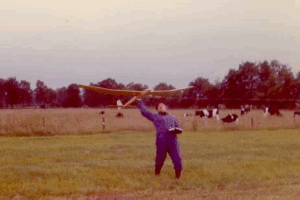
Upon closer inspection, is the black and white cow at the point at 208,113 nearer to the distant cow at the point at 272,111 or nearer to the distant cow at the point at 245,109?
the distant cow at the point at 272,111

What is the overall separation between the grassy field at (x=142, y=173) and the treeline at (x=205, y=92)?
8653 mm

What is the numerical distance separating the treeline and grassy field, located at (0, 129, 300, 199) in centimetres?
865

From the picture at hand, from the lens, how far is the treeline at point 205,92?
35188mm

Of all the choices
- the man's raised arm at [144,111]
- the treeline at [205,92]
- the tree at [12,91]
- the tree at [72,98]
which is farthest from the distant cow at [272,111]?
the man's raised arm at [144,111]

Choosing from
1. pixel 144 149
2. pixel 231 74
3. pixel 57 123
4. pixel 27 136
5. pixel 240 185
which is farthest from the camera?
pixel 231 74

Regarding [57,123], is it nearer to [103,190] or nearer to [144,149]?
[144,149]

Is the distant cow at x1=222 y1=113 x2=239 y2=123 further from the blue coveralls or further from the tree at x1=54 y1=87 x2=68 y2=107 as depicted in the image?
the blue coveralls

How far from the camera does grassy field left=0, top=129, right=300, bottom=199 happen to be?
9.80 metres

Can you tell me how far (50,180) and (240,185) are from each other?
3.86 metres

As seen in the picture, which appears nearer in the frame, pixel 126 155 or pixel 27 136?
pixel 126 155

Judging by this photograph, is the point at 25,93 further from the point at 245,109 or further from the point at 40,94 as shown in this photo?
the point at 245,109

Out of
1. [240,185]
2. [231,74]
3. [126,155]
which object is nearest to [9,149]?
[126,155]

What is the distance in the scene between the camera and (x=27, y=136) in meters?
24.0

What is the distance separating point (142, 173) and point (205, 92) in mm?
37168
